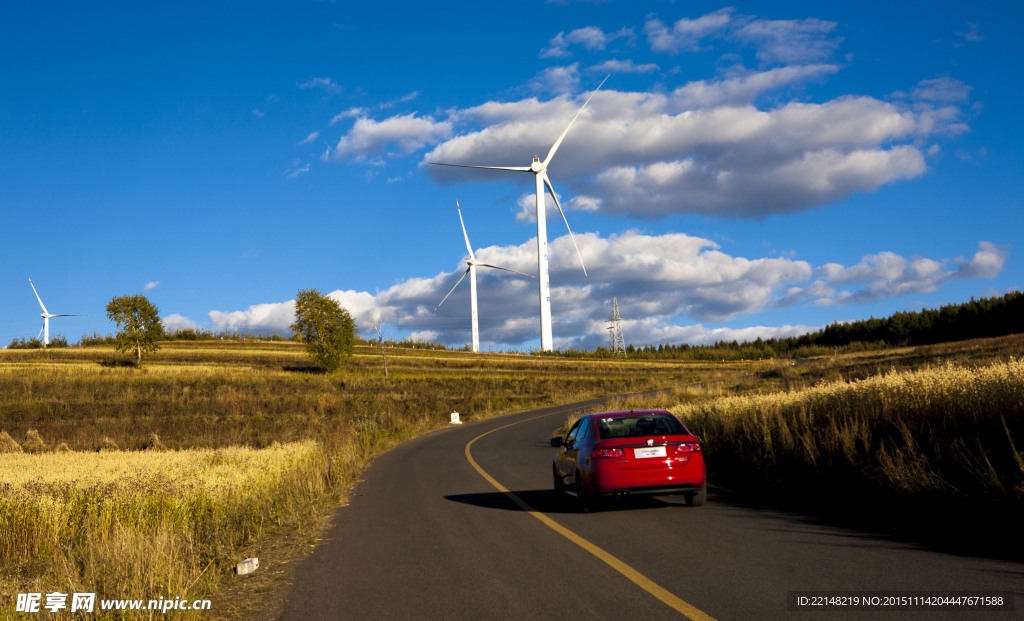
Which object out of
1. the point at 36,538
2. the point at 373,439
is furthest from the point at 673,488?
the point at 373,439

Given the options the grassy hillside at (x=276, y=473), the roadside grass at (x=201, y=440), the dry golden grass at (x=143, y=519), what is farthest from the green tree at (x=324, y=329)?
the dry golden grass at (x=143, y=519)

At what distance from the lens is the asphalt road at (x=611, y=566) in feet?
19.9

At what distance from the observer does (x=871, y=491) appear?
35.2ft

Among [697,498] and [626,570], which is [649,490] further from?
[626,570]

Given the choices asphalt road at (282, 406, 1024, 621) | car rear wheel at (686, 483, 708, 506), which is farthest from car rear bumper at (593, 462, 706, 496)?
car rear wheel at (686, 483, 708, 506)

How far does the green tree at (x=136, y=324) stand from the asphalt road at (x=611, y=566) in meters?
66.1

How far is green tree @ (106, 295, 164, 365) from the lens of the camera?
70625mm

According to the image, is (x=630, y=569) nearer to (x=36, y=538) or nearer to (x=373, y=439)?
(x=36, y=538)

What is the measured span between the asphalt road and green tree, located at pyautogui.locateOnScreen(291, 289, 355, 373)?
62044 millimetres

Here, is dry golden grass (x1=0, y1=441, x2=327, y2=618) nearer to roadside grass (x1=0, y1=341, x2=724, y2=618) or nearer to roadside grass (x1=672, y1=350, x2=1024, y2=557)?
roadside grass (x1=0, y1=341, x2=724, y2=618)

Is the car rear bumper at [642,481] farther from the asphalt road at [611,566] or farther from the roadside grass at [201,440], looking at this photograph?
the roadside grass at [201,440]

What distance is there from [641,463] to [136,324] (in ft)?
231

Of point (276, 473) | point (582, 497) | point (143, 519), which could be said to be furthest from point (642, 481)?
point (276, 473)

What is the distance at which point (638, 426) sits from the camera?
11.7 metres
